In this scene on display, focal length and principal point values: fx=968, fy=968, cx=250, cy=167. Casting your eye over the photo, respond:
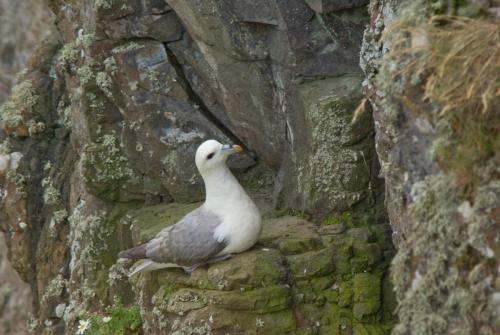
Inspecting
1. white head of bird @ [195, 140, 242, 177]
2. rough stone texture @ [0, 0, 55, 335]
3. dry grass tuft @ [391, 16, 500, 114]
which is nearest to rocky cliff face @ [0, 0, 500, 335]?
dry grass tuft @ [391, 16, 500, 114]

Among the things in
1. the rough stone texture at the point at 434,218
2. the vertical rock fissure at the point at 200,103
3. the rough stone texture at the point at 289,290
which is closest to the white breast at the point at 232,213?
the rough stone texture at the point at 289,290

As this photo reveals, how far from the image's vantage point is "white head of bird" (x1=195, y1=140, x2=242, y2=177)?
6.06 meters

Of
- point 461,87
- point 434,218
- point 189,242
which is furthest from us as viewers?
point 189,242

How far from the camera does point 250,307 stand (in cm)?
573

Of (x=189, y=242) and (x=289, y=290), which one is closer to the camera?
(x=289, y=290)

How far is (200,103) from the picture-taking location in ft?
23.5

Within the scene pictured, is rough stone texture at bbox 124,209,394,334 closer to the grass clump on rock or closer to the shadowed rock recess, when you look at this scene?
the shadowed rock recess

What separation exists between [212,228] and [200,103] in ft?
4.83

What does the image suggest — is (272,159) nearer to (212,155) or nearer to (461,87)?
(212,155)

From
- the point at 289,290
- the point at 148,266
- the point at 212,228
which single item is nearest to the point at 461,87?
the point at 289,290

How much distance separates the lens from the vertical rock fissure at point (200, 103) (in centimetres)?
705

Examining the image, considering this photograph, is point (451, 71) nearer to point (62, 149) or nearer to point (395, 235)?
point (395, 235)

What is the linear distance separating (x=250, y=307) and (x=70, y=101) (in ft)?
10.6

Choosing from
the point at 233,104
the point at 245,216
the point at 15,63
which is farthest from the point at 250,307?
the point at 15,63
